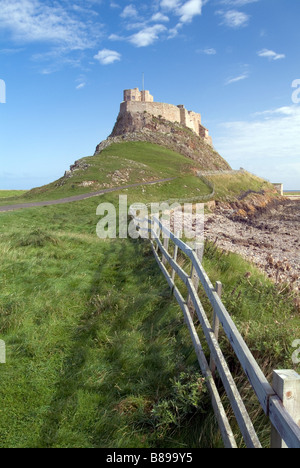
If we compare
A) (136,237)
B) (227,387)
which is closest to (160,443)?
(227,387)

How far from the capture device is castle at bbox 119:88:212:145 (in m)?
83.2

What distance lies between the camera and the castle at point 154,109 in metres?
83.2

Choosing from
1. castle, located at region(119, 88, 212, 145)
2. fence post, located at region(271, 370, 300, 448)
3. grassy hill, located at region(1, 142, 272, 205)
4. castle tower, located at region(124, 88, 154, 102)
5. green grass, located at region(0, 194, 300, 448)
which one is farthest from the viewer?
castle tower, located at region(124, 88, 154, 102)

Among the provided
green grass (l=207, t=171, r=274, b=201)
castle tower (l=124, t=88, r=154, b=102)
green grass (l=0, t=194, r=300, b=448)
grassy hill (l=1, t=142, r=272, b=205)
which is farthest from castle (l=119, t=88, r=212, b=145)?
green grass (l=0, t=194, r=300, b=448)

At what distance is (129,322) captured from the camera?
574 centimetres

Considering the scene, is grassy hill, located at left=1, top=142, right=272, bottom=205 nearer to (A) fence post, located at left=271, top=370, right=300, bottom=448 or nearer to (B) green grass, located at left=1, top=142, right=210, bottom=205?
(B) green grass, located at left=1, top=142, right=210, bottom=205

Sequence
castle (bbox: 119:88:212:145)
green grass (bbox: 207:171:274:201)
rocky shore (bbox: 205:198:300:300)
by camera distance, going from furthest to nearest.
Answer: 1. castle (bbox: 119:88:212:145)
2. green grass (bbox: 207:171:274:201)
3. rocky shore (bbox: 205:198:300:300)

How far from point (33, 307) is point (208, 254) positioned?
18.2 ft

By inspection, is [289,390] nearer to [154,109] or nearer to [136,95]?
[154,109]

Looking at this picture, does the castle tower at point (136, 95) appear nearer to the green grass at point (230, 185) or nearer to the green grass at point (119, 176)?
the green grass at point (119, 176)

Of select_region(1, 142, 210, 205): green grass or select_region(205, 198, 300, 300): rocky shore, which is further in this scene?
select_region(1, 142, 210, 205): green grass

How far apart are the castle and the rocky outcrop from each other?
1.44m

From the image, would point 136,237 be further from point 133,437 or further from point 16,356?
point 133,437

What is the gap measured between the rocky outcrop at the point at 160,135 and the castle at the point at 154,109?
1441 mm
